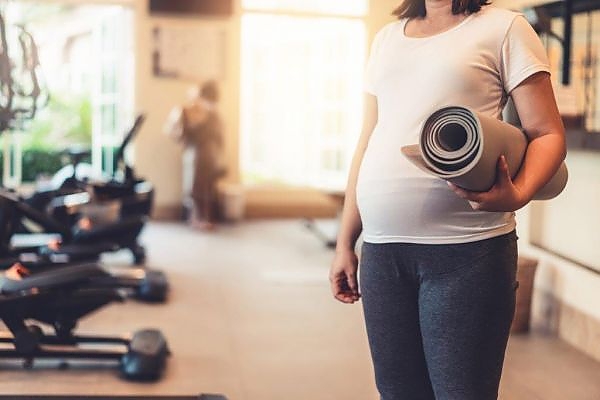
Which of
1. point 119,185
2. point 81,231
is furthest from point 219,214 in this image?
point 81,231

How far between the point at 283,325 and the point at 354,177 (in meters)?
2.65

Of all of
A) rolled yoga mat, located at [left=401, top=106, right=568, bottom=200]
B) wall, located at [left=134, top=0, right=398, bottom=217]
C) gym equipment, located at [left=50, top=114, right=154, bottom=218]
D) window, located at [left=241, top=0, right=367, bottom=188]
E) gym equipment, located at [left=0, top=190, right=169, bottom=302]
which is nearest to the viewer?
rolled yoga mat, located at [left=401, top=106, right=568, bottom=200]

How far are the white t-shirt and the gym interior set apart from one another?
1.80m

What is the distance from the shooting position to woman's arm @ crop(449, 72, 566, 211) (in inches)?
50.7

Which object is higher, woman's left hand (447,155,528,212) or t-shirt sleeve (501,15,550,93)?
t-shirt sleeve (501,15,550,93)

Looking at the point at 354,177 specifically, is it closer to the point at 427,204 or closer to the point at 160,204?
the point at 427,204

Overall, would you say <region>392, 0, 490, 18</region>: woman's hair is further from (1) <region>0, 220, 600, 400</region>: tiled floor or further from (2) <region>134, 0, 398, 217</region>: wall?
(2) <region>134, 0, 398, 217</region>: wall

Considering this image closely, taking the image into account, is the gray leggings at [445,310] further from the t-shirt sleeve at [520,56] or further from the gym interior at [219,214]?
the gym interior at [219,214]

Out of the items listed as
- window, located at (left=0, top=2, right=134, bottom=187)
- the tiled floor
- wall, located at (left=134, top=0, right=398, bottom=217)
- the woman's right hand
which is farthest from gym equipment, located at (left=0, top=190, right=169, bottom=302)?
window, located at (left=0, top=2, right=134, bottom=187)

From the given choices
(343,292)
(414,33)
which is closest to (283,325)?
(343,292)

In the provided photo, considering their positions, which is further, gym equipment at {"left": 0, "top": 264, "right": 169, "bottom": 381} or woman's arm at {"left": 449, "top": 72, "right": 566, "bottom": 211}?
gym equipment at {"left": 0, "top": 264, "right": 169, "bottom": 381}

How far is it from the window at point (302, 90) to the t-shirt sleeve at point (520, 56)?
717 cm

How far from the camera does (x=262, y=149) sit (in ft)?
28.9

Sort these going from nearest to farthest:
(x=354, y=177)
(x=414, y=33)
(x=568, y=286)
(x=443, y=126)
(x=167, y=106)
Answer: (x=443, y=126) → (x=414, y=33) → (x=354, y=177) → (x=568, y=286) → (x=167, y=106)
